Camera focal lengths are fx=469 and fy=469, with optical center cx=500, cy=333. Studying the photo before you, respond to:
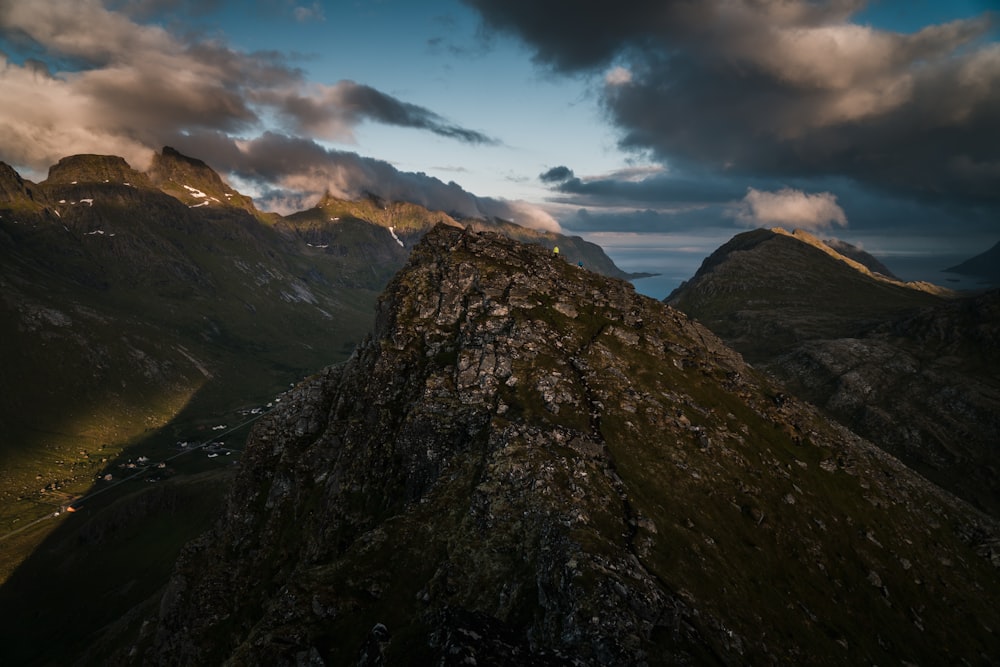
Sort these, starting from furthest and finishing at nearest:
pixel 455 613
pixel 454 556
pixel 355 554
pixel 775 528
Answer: pixel 775 528 < pixel 355 554 < pixel 454 556 < pixel 455 613

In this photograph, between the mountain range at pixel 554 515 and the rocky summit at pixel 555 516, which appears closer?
the rocky summit at pixel 555 516

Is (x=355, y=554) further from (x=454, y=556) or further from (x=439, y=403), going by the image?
(x=439, y=403)

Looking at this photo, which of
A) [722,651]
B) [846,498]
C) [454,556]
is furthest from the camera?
[846,498]

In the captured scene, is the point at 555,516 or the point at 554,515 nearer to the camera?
the point at 555,516

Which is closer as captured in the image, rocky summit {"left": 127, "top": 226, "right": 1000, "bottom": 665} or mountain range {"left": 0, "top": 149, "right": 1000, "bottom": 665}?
rocky summit {"left": 127, "top": 226, "right": 1000, "bottom": 665}

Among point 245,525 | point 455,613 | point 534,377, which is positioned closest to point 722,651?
point 455,613

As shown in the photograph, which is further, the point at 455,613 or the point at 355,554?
the point at 355,554

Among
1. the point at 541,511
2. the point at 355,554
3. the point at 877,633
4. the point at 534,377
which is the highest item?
the point at 534,377

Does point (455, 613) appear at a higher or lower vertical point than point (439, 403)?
higher
